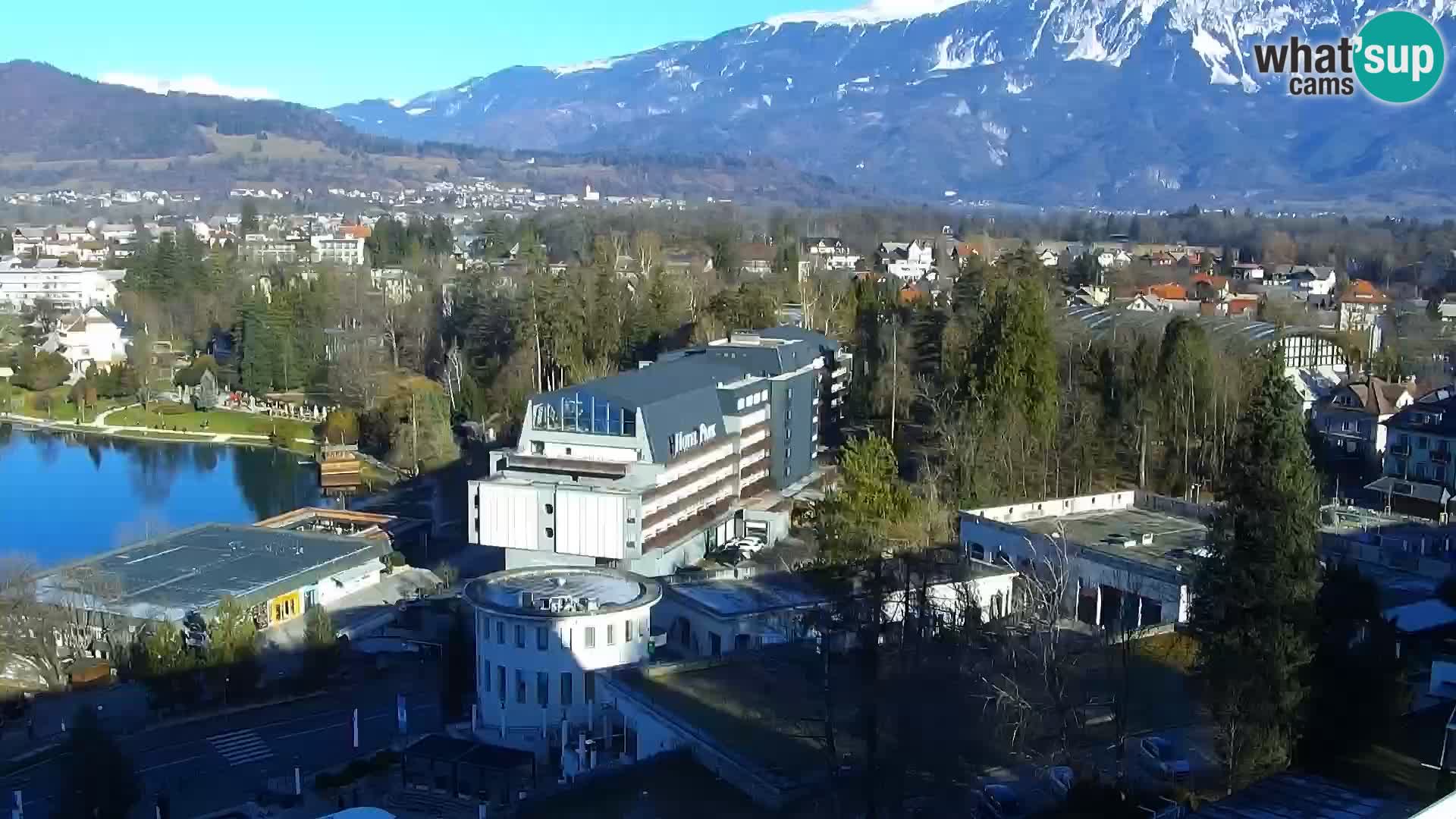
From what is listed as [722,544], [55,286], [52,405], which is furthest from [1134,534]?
[55,286]

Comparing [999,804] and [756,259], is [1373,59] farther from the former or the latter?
[999,804]

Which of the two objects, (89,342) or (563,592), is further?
(89,342)

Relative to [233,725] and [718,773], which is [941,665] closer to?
[718,773]

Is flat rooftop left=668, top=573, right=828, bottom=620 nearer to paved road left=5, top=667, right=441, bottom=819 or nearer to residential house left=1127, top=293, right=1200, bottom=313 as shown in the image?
paved road left=5, top=667, right=441, bottom=819

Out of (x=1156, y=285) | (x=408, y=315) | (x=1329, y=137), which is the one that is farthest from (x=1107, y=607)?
(x=1329, y=137)

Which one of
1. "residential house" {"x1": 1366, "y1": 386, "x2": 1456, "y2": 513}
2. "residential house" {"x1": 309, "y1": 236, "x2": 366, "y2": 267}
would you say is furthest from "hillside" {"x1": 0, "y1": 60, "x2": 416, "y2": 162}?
"residential house" {"x1": 1366, "y1": 386, "x2": 1456, "y2": 513}
